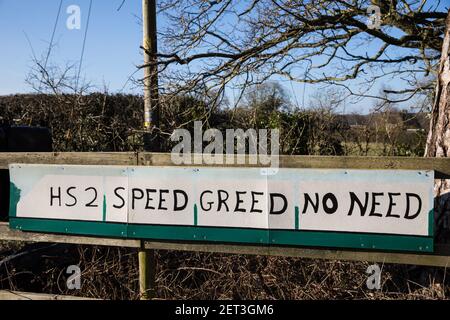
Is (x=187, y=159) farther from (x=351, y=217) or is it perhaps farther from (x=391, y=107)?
(x=391, y=107)

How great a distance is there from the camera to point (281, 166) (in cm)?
284

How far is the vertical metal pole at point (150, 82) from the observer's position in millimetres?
5211

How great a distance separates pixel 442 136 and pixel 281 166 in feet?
4.50

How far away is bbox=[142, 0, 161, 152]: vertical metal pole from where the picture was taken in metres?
5.21

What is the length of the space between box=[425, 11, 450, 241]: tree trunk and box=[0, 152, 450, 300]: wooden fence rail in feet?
2.18

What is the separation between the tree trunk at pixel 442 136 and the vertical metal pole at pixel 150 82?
10.2 ft

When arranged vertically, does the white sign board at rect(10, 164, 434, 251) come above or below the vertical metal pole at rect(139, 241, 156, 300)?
above
